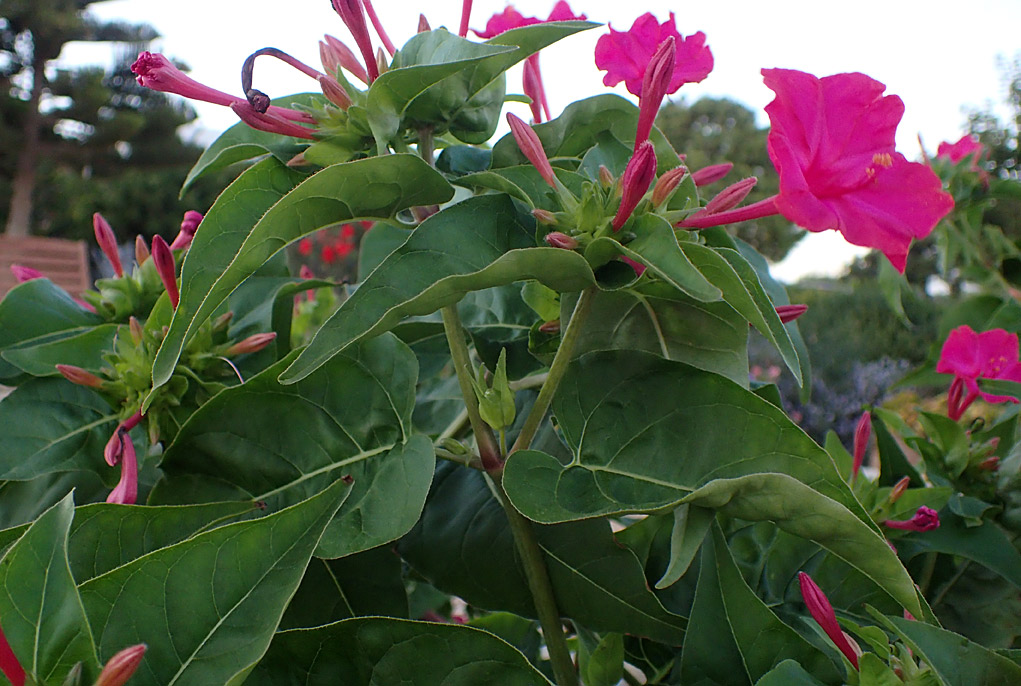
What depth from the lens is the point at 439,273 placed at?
1.16ft

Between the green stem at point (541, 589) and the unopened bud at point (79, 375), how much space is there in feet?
0.86

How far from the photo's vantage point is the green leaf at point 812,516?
32 cm

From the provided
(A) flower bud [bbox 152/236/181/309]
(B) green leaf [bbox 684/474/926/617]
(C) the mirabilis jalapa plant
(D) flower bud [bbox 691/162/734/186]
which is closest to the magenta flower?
(C) the mirabilis jalapa plant

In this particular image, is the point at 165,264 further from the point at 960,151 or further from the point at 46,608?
the point at 960,151

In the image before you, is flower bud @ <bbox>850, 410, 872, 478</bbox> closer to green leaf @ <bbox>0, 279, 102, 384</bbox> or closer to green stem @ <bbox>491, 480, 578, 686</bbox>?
green stem @ <bbox>491, 480, 578, 686</bbox>

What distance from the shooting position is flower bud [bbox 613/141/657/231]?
0.36 meters

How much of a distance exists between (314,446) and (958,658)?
1.07ft

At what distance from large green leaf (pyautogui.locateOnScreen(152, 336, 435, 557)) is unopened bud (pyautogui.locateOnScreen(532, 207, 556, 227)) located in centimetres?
13

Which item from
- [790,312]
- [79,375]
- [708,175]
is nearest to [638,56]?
[708,175]

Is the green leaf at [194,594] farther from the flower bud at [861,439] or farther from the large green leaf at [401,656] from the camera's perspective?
the flower bud at [861,439]

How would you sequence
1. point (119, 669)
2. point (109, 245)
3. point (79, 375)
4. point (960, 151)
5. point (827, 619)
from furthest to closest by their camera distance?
1. point (960, 151)
2. point (109, 245)
3. point (79, 375)
4. point (827, 619)
5. point (119, 669)

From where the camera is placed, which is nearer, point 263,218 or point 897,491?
point 263,218

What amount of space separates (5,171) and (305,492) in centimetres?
1447

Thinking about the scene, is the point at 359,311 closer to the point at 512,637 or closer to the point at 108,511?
the point at 108,511
